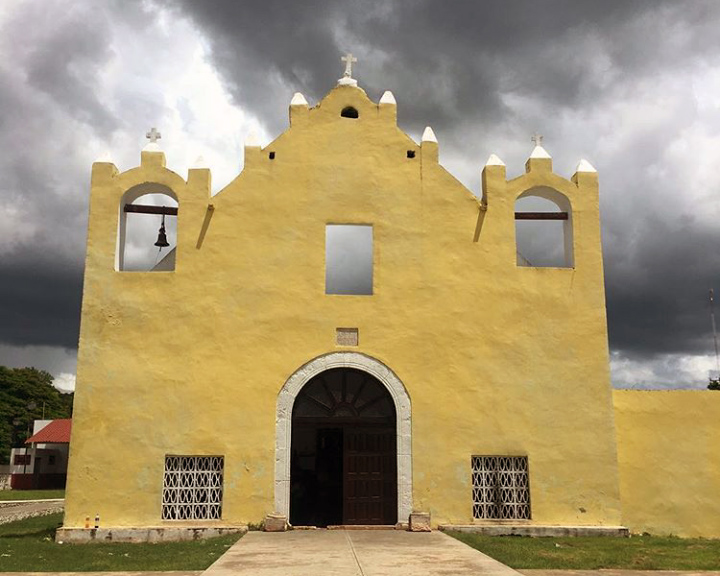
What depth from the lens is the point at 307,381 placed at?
479 inches

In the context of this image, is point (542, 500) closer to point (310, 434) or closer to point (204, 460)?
point (204, 460)

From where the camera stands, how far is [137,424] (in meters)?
11.9

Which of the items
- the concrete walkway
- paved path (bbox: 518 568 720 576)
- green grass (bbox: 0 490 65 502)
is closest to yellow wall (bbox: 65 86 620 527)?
the concrete walkway

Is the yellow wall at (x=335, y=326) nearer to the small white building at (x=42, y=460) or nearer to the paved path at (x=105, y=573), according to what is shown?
the paved path at (x=105, y=573)

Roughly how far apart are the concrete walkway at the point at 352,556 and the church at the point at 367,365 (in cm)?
108

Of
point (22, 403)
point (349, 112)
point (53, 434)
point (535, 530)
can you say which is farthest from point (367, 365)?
point (22, 403)

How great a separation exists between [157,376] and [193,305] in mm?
1334

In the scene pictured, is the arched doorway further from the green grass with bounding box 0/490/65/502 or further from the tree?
the tree

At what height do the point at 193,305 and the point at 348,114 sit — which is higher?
the point at 348,114

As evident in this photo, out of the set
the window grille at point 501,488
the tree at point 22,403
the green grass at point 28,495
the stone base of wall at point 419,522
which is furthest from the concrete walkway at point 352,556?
the tree at point 22,403

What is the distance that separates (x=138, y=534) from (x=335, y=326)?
461 cm

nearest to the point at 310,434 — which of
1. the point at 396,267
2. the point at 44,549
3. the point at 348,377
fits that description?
the point at 348,377

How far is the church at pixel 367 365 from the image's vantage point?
11867 millimetres

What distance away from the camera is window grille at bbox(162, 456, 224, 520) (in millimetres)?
11750
